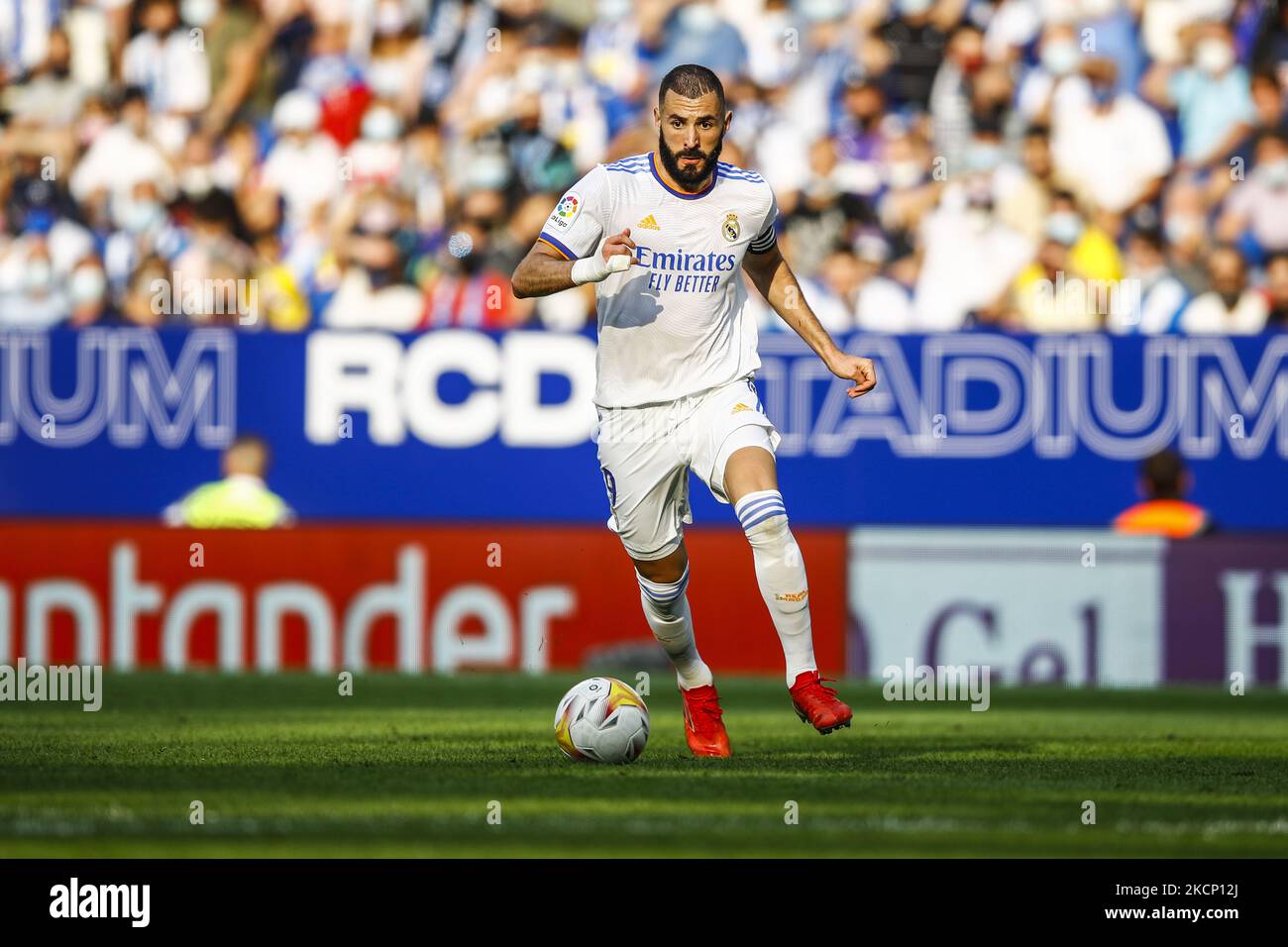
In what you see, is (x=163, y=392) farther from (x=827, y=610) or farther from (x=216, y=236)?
(x=827, y=610)

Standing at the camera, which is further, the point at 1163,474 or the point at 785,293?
the point at 1163,474

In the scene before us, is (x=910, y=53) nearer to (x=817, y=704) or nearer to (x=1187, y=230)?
(x=1187, y=230)

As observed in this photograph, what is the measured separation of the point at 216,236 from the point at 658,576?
8.82 meters

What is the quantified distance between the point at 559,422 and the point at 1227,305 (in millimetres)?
4821

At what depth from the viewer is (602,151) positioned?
17406mm

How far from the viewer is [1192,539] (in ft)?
46.5

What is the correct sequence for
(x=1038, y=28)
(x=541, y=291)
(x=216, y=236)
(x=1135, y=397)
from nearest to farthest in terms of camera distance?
(x=541, y=291) < (x=1135, y=397) < (x=216, y=236) < (x=1038, y=28)

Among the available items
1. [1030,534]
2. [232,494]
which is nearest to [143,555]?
[232,494]

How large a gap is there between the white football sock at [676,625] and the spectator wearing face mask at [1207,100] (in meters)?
9.65

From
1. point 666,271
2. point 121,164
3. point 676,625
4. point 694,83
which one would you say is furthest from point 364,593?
point 694,83

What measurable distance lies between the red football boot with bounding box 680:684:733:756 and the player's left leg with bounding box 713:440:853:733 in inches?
19.9

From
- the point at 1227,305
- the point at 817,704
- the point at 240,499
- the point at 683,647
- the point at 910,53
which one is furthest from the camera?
the point at 910,53

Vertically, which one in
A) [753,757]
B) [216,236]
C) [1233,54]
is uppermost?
[1233,54]

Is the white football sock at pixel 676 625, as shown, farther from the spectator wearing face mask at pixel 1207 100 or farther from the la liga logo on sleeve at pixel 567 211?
the spectator wearing face mask at pixel 1207 100
